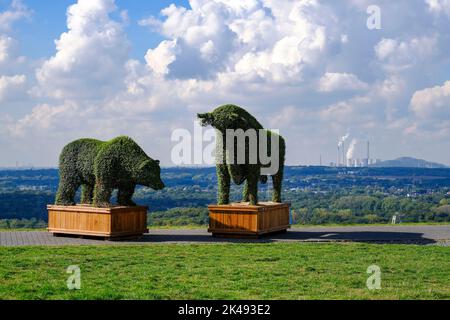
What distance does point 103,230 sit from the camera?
17781 millimetres

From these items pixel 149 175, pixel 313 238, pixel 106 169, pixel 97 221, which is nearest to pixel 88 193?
pixel 106 169

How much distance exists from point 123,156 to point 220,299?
10214mm

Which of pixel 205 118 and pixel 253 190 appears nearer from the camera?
pixel 205 118

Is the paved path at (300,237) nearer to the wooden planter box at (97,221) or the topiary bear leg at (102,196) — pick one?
the wooden planter box at (97,221)

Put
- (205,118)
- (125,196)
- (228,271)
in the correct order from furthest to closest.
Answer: (125,196) → (205,118) → (228,271)

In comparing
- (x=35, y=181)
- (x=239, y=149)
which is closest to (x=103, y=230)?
(x=239, y=149)

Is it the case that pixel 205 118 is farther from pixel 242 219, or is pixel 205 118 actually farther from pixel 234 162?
pixel 242 219

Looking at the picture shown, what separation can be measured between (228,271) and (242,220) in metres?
6.70

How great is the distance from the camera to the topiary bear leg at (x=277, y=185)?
2053cm

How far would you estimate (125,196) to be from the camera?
61.9 feet

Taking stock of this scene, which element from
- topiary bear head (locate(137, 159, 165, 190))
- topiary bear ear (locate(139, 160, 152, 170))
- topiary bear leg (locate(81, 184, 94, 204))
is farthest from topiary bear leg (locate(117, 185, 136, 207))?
topiary bear leg (locate(81, 184, 94, 204))

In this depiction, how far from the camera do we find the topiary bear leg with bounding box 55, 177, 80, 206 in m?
19.2
